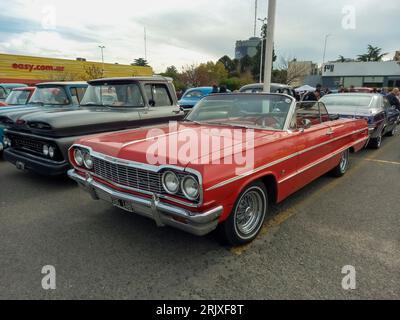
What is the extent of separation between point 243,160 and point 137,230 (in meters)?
1.59

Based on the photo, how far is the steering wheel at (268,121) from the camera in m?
3.72

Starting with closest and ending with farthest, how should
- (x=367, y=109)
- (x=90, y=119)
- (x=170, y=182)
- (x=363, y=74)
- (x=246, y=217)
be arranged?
(x=170, y=182) < (x=246, y=217) < (x=90, y=119) < (x=367, y=109) < (x=363, y=74)

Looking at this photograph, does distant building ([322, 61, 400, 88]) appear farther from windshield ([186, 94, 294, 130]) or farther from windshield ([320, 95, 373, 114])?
windshield ([186, 94, 294, 130])

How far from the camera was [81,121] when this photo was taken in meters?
5.02

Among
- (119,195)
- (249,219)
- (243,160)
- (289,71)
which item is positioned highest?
(289,71)

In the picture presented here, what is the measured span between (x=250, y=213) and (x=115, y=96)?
155 inches

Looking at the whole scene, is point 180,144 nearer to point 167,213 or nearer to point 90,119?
point 167,213

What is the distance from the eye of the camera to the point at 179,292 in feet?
8.15

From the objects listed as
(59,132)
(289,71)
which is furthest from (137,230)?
(289,71)

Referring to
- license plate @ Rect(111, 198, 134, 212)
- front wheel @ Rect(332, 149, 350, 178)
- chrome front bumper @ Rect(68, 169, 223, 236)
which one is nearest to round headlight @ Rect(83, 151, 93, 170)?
chrome front bumper @ Rect(68, 169, 223, 236)

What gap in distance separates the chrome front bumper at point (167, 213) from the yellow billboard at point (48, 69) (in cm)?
2966

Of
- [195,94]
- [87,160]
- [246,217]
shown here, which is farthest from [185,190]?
[195,94]

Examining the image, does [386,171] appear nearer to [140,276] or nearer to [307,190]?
[307,190]

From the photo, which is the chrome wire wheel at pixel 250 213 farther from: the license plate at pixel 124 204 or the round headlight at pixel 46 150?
the round headlight at pixel 46 150
